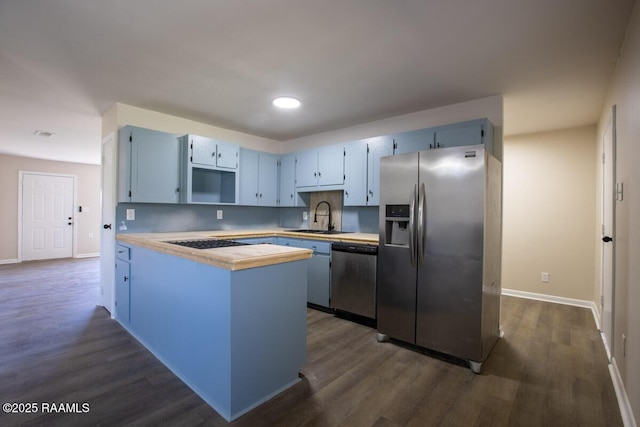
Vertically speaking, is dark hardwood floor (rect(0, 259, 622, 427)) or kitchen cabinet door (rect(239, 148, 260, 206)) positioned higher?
kitchen cabinet door (rect(239, 148, 260, 206))

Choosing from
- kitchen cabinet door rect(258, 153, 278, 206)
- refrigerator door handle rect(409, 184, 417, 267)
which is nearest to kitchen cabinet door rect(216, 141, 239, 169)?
kitchen cabinet door rect(258, 153, 278, 206)

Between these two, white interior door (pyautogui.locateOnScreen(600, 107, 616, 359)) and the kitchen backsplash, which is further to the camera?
the kitchen backsplash

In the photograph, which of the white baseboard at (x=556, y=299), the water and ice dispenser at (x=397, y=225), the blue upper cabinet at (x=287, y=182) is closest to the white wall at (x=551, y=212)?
the white baseboard at (x=556, y=299)

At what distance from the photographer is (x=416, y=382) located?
215 cm

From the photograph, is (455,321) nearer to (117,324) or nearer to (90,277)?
(117,324)

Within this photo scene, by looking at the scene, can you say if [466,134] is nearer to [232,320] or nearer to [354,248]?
[354,248]

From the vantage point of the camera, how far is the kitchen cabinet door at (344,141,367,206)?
3.66 meters

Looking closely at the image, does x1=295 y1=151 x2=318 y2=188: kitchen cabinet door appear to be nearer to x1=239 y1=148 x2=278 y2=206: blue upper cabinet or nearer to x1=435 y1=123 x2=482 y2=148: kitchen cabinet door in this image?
x1=239 y1=148 x2=278 y2=206: blue upper cabinet

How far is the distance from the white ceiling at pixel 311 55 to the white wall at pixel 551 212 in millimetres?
501

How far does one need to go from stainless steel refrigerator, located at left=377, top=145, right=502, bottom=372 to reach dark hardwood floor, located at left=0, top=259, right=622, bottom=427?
0.26 meters

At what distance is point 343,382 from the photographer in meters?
2.13

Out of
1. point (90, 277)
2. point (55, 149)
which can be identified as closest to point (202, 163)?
point (90, 277)

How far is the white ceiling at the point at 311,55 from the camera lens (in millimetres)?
1753

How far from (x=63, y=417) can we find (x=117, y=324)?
1.55 metres
